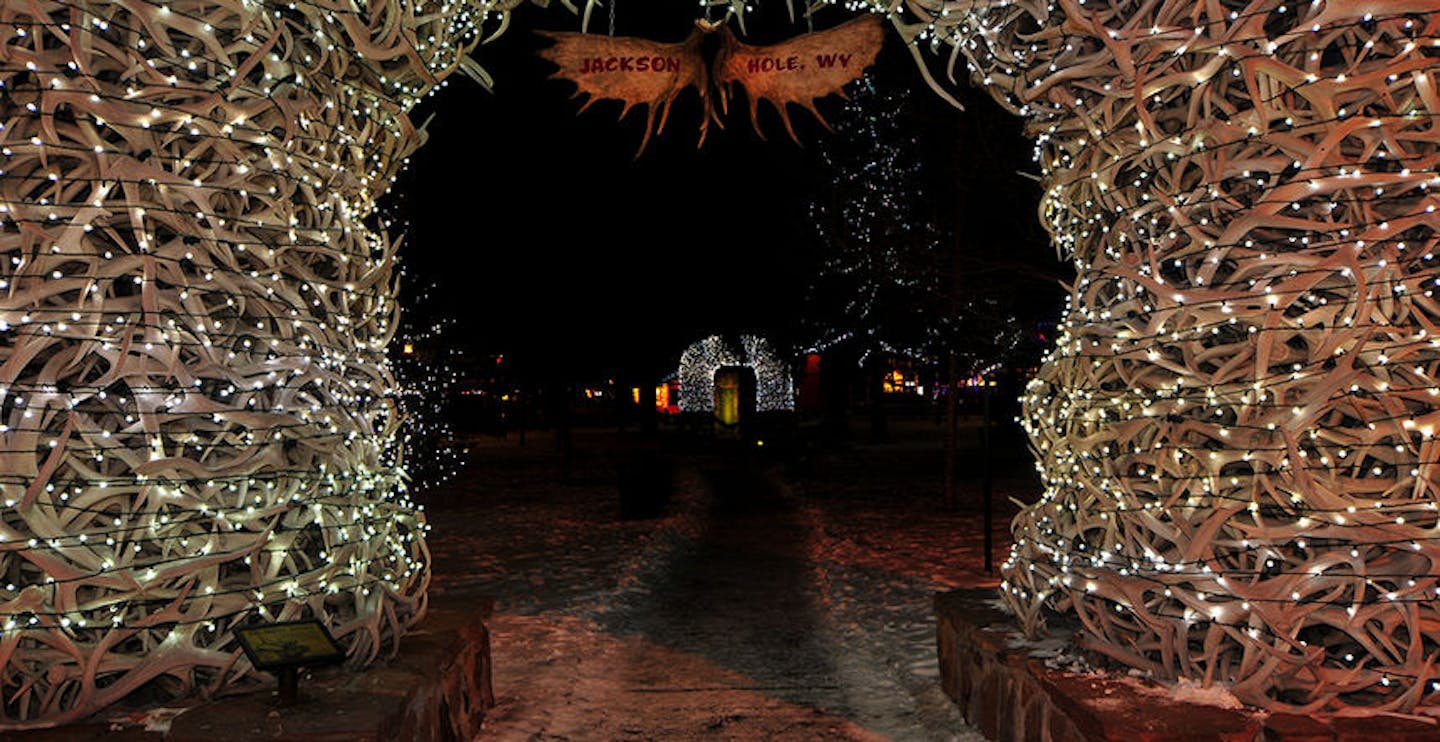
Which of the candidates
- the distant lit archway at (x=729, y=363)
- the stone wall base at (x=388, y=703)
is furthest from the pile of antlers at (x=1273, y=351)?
the distant lit archway at (x=729, y=363)

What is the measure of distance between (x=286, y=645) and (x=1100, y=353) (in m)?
3.31

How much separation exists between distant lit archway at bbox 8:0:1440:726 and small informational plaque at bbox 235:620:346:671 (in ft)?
0.69

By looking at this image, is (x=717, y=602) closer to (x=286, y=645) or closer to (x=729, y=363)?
(x=286, y=645)

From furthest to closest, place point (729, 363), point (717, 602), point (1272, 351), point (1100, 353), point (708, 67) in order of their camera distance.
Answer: point (729, 363), point (717, 602), point (708, 67), point (1100, 353), point (1272, 351)

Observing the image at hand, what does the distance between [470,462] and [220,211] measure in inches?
814

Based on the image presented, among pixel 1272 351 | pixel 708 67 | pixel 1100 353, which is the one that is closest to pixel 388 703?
pixel 1100 353

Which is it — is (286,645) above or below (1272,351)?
below

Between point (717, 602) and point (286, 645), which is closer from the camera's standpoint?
point (286, 645)

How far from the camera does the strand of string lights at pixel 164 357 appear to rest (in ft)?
12.5

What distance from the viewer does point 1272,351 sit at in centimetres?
405

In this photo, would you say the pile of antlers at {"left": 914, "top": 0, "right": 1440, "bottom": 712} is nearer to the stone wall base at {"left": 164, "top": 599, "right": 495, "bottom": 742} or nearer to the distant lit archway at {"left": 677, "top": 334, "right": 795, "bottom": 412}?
the stone wall base at {"left": 164, "top": 599, "right": 495, "bottom": 742}

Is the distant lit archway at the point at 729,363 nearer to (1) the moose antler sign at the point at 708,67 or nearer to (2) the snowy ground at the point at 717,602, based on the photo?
(2) the snowy ground at the point at 717,602

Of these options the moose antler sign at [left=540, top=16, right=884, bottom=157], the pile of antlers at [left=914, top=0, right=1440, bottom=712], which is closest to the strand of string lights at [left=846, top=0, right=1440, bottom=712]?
the pile of antlers at [left=914, top=0, right=1440, bottom=712]

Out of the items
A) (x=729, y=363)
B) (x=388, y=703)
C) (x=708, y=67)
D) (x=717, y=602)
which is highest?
(x=708, y=67)
